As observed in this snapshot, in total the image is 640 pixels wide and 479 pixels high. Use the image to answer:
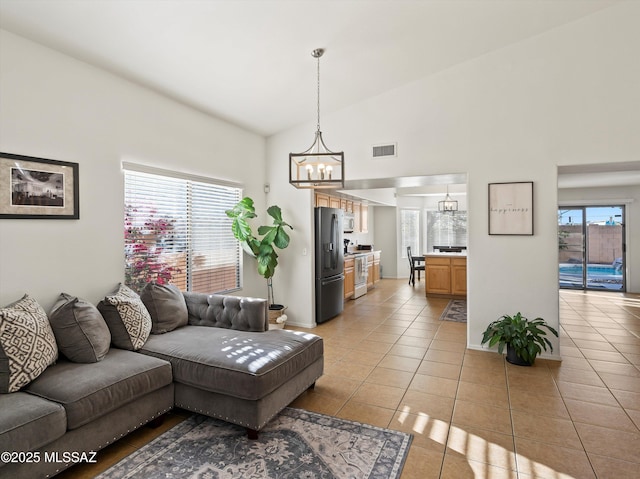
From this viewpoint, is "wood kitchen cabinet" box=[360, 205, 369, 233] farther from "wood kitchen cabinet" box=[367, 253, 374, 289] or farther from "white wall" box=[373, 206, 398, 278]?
"white wall" box=[373, 206, 398, 278]

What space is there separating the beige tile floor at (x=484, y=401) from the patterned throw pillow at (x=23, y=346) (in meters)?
0.65

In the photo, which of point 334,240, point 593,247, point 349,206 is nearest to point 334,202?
point 349,206

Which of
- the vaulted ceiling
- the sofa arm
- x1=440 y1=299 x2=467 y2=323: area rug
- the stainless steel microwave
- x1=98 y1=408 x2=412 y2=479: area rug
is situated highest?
the vaulted ceiling

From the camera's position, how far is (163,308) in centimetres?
345

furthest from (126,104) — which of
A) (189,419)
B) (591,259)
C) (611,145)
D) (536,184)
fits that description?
(591,259)

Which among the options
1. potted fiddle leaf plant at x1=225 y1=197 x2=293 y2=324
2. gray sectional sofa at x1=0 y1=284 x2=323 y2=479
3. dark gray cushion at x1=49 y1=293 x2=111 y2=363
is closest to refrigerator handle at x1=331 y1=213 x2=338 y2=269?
potted fiddle leaf plant at x1=225 y1=197 x2=293 y2=324

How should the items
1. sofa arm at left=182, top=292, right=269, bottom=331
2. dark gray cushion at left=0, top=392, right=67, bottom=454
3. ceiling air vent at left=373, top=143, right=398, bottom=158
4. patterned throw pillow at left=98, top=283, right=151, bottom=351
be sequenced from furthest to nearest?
ceiling air vent at left=373, top=143, right=398, bottom=158, sofa arm at left=182, top=292, right=269, bottom=331, patterned throw pillow at left=98, top=283, right=151, bottom=351, dark gray cushion at left=0, top=392, right=67, bottom=454

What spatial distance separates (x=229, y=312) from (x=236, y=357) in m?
0.97

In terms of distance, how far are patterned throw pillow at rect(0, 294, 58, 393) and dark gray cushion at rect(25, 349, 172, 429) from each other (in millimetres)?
80

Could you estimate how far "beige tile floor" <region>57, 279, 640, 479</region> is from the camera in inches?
90.3

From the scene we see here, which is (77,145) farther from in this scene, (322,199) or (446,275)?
(446,275)

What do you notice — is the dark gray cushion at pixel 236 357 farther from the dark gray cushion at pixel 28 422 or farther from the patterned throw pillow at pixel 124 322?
the dark gray cushion at pixel 28 422

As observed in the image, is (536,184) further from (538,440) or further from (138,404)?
(138,404)

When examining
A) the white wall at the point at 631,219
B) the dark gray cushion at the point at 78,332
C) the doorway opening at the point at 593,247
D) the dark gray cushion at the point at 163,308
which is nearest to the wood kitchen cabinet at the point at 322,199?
the dark gray cushion at the point at 163,308
